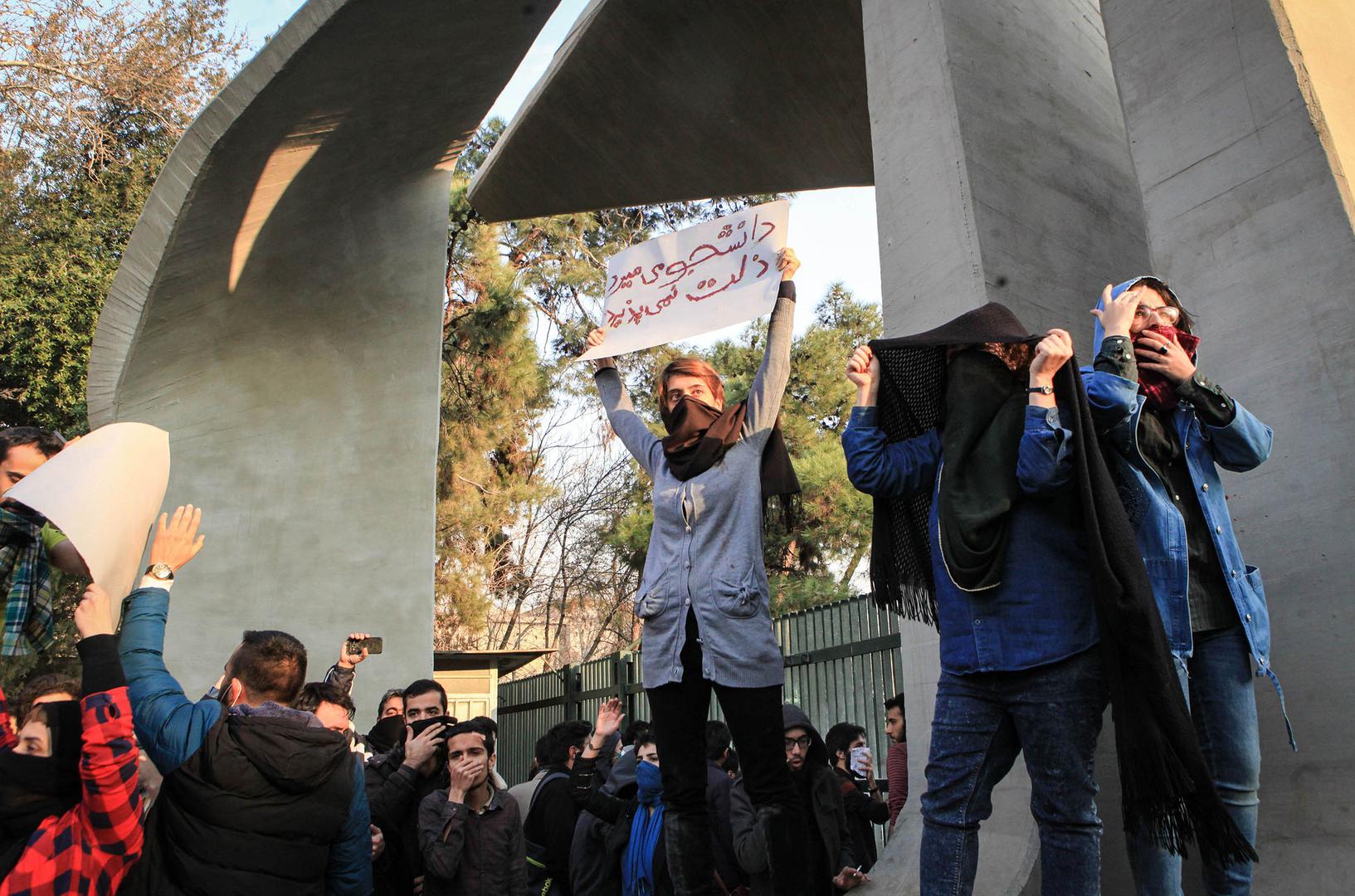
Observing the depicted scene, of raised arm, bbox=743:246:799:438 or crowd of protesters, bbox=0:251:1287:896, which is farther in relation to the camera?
raised arm, bbox=743:246:799:438

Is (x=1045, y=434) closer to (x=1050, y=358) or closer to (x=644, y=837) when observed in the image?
(x=1050, y=358)

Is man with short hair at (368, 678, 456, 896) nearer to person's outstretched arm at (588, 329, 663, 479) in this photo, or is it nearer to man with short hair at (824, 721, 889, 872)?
person's outstretched arm at (588, 329, 663, 479)

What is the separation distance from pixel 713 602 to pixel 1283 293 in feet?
6.10

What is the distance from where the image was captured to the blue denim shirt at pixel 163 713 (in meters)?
2.31

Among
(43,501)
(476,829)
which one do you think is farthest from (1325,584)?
(43,501)

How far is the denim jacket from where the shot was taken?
7.69 feet

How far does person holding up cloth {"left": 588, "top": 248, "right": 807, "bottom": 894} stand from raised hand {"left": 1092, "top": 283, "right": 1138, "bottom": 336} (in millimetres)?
926

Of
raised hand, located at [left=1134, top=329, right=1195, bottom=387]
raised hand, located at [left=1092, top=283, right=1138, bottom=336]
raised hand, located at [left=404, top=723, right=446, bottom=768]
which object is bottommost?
raised hand, located at [left=404, top=723, right=446, bottom=768]

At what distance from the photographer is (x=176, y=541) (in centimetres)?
250

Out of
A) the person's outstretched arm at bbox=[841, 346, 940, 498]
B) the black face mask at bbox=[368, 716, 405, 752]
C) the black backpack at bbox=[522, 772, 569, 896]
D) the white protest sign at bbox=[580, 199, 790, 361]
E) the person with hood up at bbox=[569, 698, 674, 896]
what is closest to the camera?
the person's outstretched arm at bbox=[841, 346, 940, 498]

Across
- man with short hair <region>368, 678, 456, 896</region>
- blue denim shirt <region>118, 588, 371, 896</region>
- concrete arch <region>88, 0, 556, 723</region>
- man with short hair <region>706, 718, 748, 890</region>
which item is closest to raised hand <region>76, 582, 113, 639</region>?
blue denim shirt <region>118, 588, 371, 896</region>

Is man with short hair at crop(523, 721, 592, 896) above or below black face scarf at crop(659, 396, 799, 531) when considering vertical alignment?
below

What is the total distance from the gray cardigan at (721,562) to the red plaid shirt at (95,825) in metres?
1.30

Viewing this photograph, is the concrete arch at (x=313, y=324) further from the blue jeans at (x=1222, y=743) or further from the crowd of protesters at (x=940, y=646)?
the blue jeans at (x=1222, y=743)
